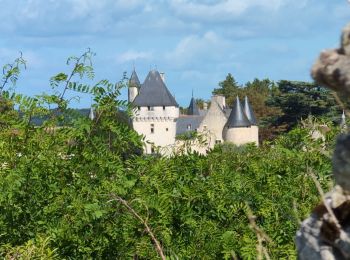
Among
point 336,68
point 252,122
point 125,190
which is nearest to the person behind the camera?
point 336,68

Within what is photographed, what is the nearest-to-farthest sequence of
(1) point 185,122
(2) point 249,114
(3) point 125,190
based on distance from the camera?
1. (3) point 125,190
2. (2) point 249,114
3. (1) point 185,122

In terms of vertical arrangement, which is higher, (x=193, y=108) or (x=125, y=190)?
(x=193, y=108)

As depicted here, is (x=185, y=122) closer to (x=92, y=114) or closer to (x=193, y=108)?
(x=193, y=108)

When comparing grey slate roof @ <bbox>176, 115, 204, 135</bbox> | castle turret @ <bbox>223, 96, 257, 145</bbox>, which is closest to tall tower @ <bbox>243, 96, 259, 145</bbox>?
castle turret @ <bbox>223, 96, 257, 145</bbox>

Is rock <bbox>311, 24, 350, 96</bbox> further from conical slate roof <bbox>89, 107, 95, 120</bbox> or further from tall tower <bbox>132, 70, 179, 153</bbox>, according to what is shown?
tall tower <bbox>132, 70, 179, 153</bbox>

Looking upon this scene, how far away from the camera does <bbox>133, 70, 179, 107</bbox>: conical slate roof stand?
3856 inches

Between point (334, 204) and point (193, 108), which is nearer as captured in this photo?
point (334, 204)

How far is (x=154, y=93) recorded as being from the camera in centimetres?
9900

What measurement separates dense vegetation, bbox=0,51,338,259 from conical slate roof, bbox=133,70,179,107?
90677 millimetres

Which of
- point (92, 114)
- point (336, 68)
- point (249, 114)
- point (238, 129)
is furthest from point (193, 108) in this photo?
Result: point (336, 68)

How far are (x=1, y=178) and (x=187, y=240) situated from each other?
1.34 metres

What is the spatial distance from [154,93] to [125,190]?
9331 centimetres

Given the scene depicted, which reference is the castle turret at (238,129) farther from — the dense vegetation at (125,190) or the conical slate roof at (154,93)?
the dense vegetation at (125,190)

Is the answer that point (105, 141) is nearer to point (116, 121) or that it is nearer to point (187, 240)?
point (116, 121)
